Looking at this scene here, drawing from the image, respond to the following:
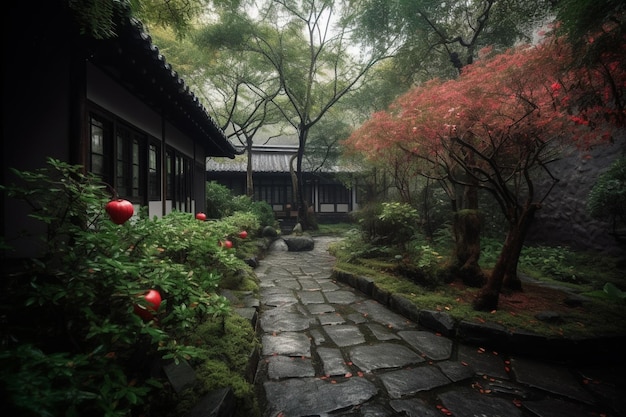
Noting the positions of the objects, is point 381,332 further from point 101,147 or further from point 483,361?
point 101,147

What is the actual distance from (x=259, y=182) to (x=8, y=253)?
19.0 meters

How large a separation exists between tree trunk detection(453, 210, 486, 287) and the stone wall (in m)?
5.20

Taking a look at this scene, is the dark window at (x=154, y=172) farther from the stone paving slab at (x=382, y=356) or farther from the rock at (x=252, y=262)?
the stone paving slab at (x=382, y=356)

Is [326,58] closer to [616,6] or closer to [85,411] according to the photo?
[616,6]

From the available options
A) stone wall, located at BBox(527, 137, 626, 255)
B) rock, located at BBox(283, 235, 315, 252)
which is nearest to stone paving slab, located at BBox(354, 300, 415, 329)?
rock, located at BBox(283, 235, 315, 252)

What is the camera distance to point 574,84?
3781 mm

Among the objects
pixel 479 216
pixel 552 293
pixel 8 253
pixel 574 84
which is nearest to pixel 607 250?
pixel 552 293

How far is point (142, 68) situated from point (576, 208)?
39.9 ft

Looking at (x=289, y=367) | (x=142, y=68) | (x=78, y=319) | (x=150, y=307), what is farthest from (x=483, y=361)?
(x=142, y=68)

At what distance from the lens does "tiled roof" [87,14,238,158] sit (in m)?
2.96

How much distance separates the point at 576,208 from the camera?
880 cm

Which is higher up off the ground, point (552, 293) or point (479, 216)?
point (479, 216)

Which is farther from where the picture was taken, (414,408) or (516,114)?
(516,114)

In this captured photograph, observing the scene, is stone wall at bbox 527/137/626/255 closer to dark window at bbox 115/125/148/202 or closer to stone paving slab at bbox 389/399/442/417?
stone paving slab at bbox 389/399/442/417
